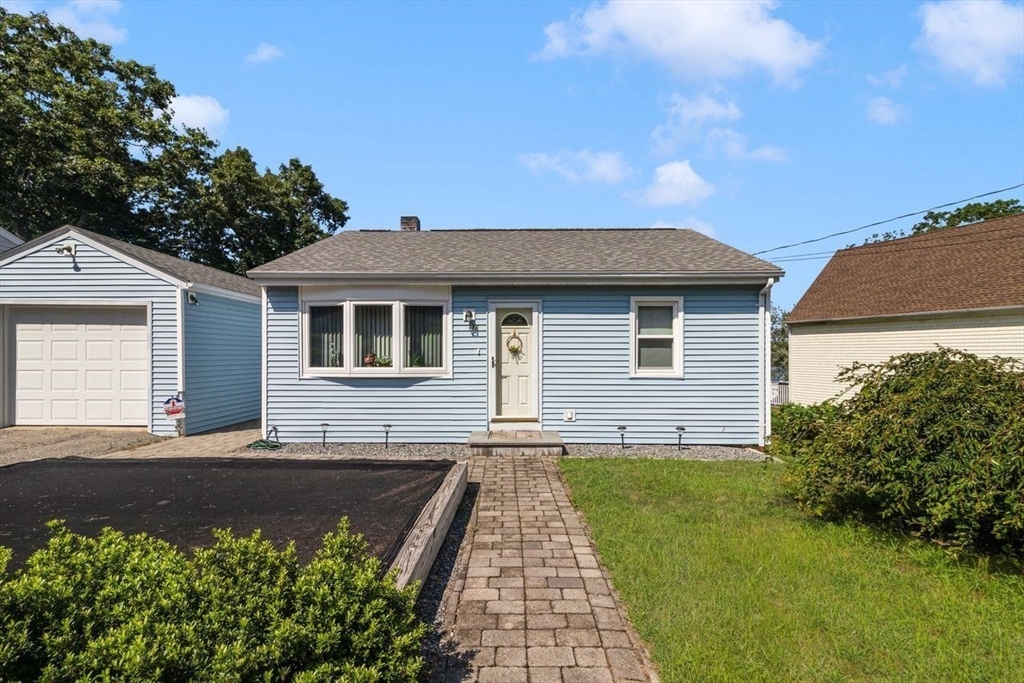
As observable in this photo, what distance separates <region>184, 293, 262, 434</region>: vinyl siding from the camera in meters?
9.57

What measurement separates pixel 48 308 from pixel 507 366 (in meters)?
8.93

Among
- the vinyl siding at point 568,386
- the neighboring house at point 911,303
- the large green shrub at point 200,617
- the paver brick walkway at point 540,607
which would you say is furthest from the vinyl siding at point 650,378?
the neighboring house at point 911,303

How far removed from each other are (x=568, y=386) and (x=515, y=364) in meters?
1.00

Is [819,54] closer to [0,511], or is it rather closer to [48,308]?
[0,511]

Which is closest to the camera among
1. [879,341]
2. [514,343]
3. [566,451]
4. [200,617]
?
[200,617]

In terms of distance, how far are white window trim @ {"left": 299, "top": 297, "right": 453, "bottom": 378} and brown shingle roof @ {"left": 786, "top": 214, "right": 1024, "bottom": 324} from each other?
1324cm

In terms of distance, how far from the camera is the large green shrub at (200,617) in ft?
5.82

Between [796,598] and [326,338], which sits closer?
[796,598]

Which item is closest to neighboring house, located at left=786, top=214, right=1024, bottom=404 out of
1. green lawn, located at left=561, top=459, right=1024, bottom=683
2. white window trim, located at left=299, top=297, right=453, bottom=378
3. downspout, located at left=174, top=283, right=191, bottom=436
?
green lawn, located at left=561, top=459, right=1024, bottom=683

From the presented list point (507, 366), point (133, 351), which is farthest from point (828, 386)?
point (133, 351)

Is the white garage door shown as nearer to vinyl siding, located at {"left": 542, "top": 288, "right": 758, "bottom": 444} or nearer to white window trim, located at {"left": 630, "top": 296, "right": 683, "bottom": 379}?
→ vinyl siding, located at {"left": 542, "top": 288, "right": 758, "bottom": 444}

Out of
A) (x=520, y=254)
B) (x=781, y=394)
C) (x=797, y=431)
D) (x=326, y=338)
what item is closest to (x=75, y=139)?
(x=326, y=338)

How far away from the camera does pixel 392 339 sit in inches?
339

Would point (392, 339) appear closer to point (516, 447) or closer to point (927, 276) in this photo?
point (516, 447)
